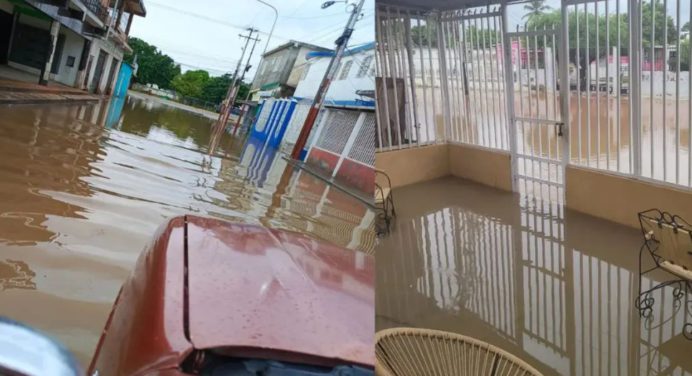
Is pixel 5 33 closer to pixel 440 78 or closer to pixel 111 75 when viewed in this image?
pixel 111 75

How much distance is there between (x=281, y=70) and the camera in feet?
2.15

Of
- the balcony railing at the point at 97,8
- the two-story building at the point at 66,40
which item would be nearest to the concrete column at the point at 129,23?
the two-story building at the point at 66,40

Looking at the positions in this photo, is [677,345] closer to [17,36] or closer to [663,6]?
[663,6]

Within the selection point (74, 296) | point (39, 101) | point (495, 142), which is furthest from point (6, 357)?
point (39, 101)

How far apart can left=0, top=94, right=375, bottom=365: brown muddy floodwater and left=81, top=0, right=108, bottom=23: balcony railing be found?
0.73 ft

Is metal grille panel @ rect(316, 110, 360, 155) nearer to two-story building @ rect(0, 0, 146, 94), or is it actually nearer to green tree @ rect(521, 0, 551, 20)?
green tree @ rect(521, 0, 551, 20)

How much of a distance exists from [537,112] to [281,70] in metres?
0.39

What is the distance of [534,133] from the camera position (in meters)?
0.90

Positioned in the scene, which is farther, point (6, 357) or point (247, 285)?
point (247, 285)

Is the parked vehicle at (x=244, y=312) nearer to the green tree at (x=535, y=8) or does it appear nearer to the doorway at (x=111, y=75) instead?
the green tree at (x=535, y=8)

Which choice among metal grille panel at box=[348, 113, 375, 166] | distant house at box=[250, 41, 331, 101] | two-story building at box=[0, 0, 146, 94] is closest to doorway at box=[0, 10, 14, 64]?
two-story building at box=[0, 0, 146, 94]

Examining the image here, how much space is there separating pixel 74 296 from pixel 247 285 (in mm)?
532

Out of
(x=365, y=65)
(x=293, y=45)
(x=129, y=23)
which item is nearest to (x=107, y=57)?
(x=129, y=23)

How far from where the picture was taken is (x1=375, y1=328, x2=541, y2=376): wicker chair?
492 mm
